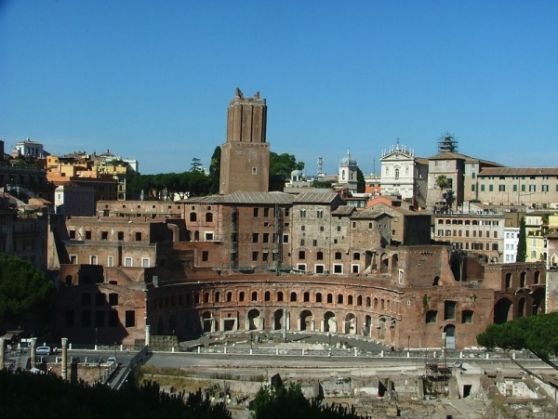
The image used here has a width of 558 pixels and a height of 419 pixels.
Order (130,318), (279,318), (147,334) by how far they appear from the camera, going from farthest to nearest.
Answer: (279,318) → (130,318) → (147,334)

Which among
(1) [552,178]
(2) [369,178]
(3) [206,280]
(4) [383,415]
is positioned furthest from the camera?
(2) [369,178]

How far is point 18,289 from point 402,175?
57.3 m

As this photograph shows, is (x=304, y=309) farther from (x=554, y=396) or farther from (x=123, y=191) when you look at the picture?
(x=123, y=191)

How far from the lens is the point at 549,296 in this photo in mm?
64500

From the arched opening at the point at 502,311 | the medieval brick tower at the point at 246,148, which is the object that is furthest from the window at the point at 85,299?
the arched opening at the point at 502,311

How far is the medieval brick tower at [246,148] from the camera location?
3083 inches

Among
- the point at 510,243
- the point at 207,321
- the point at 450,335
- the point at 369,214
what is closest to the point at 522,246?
the point at 510,243

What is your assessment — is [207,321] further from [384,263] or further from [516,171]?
[516,171]

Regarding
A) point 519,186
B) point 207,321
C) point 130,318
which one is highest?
point 519,186

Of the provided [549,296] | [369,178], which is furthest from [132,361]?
[369,178]

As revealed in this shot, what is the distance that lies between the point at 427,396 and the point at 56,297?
929 inches

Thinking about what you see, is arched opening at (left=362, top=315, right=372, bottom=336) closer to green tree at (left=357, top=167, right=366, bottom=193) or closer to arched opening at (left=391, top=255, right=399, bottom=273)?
arched opening at (left=391, top=255, right=399, bottom=273)

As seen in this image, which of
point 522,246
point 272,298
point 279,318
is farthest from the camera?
point 522,246

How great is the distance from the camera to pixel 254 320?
229 ft
